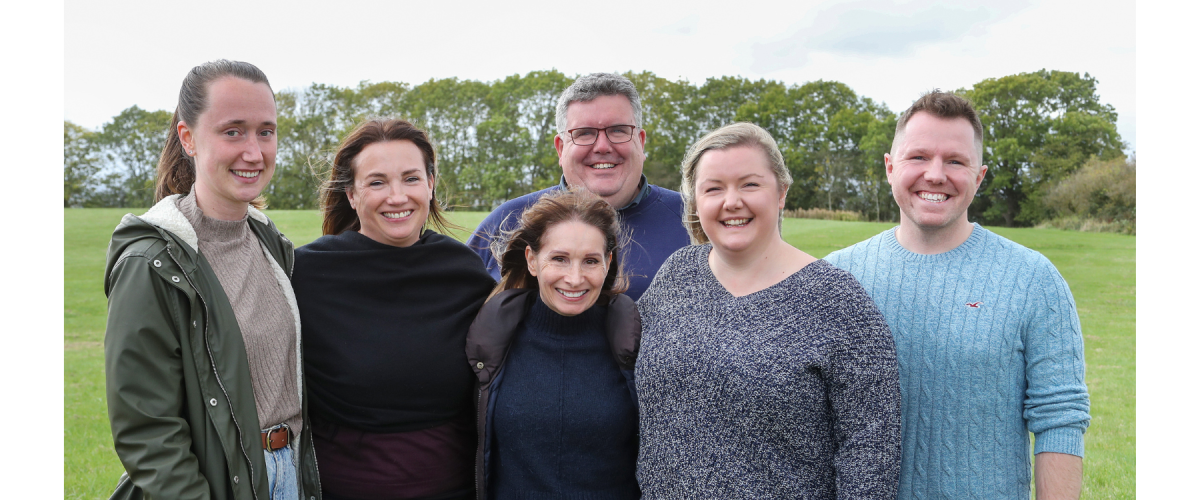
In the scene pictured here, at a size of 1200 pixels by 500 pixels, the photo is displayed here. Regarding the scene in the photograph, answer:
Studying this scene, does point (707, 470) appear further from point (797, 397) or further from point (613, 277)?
point (613, 277)

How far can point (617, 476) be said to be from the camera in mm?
2895

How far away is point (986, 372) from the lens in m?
2.68

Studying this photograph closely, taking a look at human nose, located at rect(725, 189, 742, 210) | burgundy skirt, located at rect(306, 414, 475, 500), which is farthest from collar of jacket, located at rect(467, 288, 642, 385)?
human nose, located at rect(725, 189, 742, 210)

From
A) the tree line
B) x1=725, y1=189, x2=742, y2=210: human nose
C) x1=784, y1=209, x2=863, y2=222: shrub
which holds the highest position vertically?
the tree line

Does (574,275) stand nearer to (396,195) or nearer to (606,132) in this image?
(396,195)

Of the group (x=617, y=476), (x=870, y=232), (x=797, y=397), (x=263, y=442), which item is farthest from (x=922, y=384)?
(x=870, y=232)

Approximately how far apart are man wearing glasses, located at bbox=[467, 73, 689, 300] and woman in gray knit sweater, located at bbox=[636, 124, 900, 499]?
3.67 ft

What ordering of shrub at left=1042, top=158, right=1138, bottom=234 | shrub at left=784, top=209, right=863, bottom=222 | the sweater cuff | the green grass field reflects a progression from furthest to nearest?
shrub at left=784, top=209, right=863, bottom=222
shrub at left=1042, top=158, right=1138, bottom=234
the green grass field
the sweater cuff

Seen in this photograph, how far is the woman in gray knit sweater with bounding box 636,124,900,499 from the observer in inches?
93.1

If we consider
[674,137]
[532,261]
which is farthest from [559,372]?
[674,137]

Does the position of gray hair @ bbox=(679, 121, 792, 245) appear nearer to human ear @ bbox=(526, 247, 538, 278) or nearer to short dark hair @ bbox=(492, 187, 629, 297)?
short dark hair @ bbox=(492, 187, 629, 297)

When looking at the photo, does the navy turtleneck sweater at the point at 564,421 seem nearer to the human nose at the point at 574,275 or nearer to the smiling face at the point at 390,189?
the human nose at the point at 574,275

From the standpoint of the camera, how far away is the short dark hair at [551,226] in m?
3.13

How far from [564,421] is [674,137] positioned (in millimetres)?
44565
